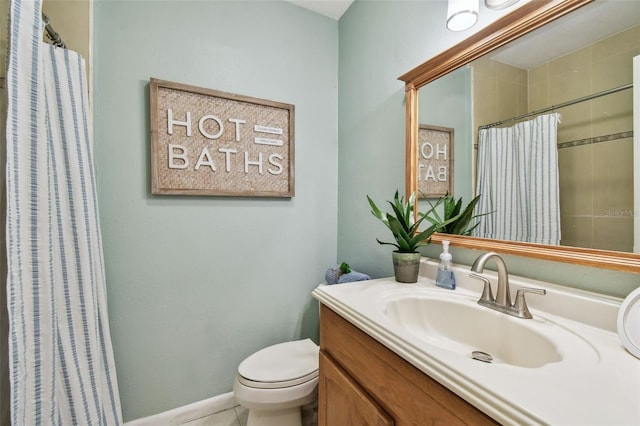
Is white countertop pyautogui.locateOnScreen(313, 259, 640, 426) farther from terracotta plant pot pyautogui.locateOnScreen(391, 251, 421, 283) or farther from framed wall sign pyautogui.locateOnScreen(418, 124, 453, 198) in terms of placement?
framed wall sign pyautogui.locateOnScreen(418, 124, 453, 198)

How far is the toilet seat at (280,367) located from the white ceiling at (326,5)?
201cm

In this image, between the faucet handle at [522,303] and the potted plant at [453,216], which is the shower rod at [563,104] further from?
the faucet handle at [522,303]

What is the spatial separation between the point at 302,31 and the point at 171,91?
0.89 m

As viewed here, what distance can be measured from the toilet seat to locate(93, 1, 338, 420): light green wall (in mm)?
277

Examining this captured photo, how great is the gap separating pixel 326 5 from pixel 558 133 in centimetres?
151

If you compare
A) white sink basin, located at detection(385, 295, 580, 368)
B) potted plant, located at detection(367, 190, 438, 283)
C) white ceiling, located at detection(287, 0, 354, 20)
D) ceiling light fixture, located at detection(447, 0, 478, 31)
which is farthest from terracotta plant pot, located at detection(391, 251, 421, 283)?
white ceiling, located at detection(287, 0, 354, 20)

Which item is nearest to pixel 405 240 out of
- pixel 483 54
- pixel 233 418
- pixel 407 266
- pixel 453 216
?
pixel 407 266

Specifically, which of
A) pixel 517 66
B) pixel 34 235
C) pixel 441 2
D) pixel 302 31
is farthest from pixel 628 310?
pixel 302 31

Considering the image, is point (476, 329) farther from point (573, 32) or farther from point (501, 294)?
point (573, 32)

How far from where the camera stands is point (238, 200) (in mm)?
1508

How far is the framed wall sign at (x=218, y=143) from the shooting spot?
4.33 ft

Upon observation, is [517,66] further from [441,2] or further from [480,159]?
[441,2]

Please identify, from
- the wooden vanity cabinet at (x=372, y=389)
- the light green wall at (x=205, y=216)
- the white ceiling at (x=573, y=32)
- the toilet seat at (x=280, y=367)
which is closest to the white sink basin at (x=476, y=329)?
the wooden vanity cabinet at (x=372, y=389)

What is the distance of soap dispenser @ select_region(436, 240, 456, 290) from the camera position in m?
0.96
